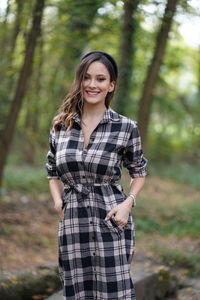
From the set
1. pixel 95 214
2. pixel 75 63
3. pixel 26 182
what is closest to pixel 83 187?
pixel 95 214

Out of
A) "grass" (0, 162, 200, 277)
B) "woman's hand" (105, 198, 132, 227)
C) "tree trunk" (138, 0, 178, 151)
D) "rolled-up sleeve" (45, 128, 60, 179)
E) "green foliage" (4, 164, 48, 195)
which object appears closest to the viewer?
"woman's hand" (105, 198, 132, 227)

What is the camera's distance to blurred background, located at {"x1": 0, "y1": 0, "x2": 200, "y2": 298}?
658 cm

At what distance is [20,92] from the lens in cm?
742

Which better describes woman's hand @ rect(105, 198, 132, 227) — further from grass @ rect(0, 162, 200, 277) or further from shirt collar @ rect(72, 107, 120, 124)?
grass @ rect(0, 162, 200, 277)

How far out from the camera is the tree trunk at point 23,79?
6734mm

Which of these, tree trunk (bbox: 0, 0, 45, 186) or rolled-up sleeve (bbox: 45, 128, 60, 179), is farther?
tree trunk (bbox: 0, 0, 45, 186)

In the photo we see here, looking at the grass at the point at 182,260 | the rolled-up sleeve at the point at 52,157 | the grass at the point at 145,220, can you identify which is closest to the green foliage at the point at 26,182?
the grass at the point at 145,220

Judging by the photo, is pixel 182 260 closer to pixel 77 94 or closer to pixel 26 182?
pixel 77 94

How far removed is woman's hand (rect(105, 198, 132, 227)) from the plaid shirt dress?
4 cm

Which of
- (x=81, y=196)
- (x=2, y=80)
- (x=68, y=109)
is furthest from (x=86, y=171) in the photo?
(x=2, y=80)

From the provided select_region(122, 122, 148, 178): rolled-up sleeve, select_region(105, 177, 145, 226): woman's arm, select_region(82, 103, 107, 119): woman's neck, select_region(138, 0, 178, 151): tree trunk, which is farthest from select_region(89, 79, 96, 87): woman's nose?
select_region(138, 0, 178, 151): tree trunk

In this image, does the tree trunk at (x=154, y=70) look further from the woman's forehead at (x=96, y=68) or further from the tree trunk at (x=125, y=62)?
the woman's forehead at (x=96, y=68)

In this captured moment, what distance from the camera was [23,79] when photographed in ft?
24.1

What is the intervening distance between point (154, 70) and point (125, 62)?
287 cm
